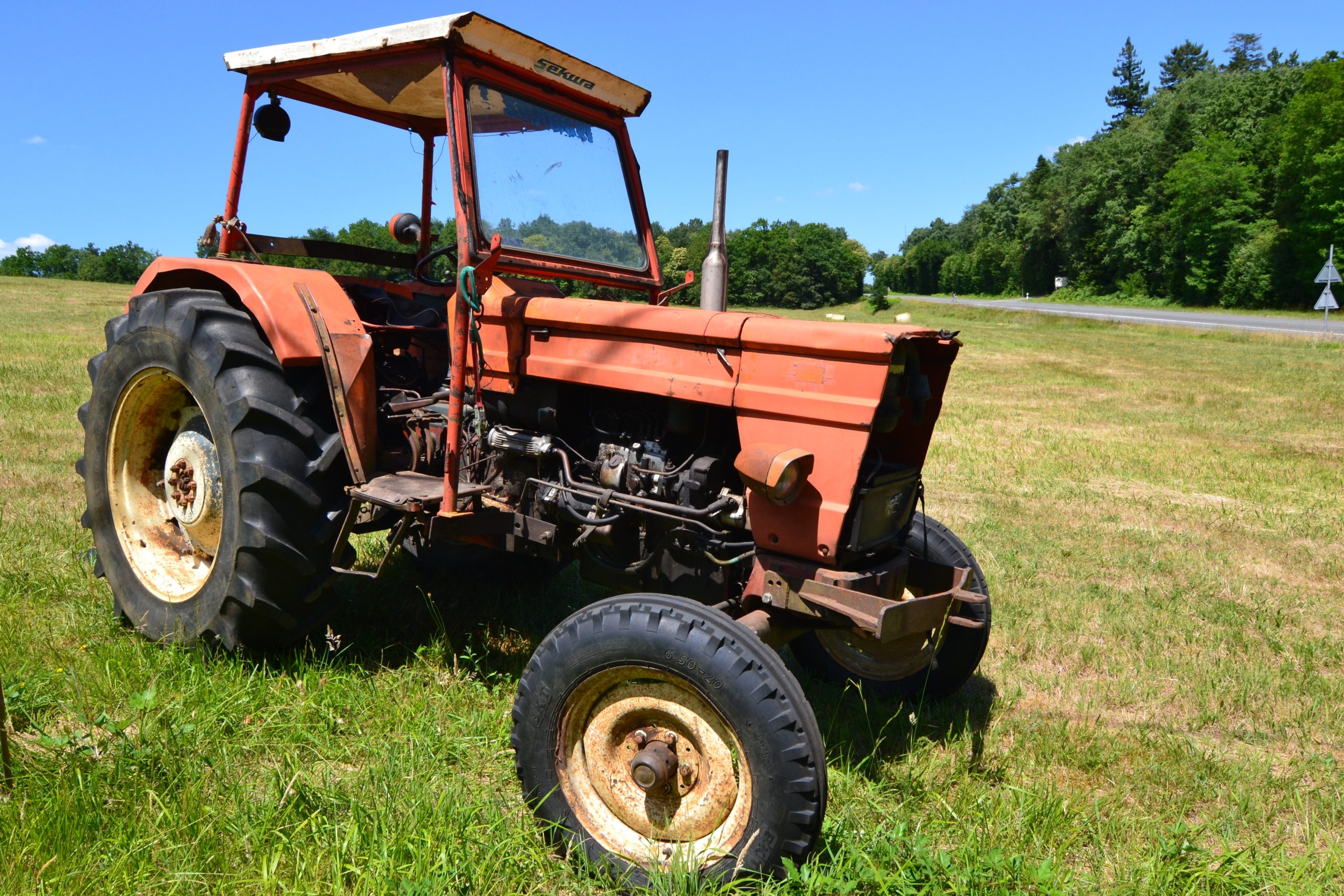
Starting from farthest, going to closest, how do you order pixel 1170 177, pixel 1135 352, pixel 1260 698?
pixel 1170 177, pixel 1135 352, pixel 1260 698

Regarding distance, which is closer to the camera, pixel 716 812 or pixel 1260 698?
pixel 716 812

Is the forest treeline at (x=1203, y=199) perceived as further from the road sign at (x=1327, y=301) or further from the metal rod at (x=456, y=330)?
the metal rod at (x=456, y=330)

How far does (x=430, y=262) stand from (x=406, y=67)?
1124 mm

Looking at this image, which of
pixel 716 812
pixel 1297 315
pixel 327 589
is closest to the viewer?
pixel 716 812

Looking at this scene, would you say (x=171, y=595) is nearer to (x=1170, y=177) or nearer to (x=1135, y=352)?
(x=1135, y=352)

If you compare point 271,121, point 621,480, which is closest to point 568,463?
point 621,480

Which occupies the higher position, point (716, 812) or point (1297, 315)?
point (1297, 315)

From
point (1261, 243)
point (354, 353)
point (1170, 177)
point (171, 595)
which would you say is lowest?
point (171, 595)

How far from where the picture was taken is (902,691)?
375 centimetres

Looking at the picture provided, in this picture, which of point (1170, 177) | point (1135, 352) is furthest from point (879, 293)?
point (1135, 352)

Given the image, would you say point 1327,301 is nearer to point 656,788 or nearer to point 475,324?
point 475,324

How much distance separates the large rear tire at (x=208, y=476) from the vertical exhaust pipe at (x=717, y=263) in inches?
59.3

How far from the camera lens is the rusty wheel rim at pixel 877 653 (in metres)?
3.38

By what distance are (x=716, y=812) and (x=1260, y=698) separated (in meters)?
2.71
